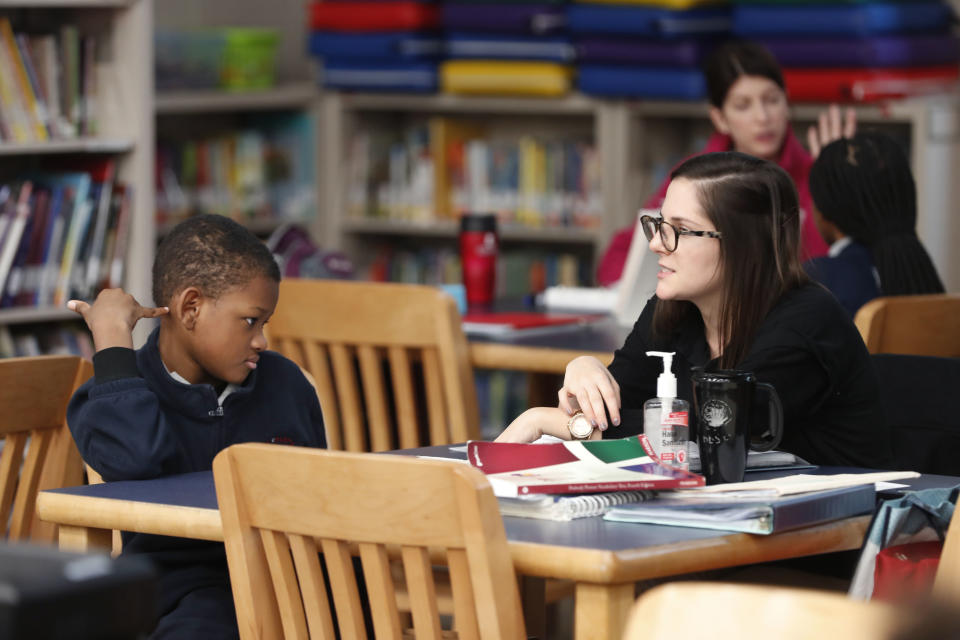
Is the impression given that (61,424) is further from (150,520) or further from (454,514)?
(454,514)

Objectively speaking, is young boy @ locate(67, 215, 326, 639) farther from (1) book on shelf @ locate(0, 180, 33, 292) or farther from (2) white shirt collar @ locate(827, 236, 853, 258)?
(1) book on shelf @ locate(0, 180, 33, 292)

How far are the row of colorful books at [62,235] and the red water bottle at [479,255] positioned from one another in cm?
111

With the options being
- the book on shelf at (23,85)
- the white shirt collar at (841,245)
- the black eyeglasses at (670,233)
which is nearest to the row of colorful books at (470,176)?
the book on shelf at (23,85)

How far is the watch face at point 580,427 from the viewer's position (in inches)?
80.1

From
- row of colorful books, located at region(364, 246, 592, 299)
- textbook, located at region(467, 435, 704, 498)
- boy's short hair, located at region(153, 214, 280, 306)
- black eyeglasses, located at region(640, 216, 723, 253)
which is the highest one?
black eyeglasses, located at region(640, 216, 723, 253)

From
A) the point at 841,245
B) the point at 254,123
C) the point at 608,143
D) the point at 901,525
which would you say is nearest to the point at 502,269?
the point at 608,143

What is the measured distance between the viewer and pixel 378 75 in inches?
204

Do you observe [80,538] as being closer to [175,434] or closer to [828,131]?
[175,434]

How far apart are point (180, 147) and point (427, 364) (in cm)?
233

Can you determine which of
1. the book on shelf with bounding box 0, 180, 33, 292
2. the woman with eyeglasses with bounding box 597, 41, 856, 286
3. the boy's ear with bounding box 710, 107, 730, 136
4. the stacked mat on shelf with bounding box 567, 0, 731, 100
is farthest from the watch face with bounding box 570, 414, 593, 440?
the stacked mat on shelf with bounding box 567, 0, 731, 100

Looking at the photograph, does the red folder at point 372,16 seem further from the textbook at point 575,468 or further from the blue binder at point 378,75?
the textbook at point 575,468

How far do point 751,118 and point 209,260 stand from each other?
1881mm

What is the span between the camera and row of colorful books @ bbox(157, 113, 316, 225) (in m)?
4.88

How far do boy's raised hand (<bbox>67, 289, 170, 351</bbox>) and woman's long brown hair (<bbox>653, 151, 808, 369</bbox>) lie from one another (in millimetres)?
763
